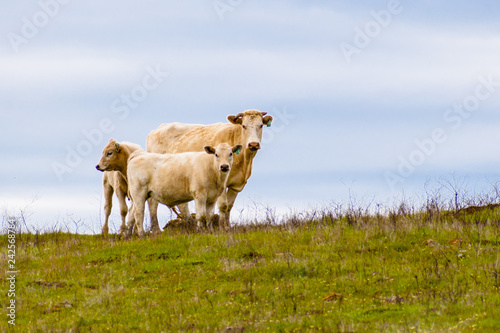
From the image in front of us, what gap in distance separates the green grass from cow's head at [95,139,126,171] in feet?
8.45

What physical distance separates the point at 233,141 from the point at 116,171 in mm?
3432

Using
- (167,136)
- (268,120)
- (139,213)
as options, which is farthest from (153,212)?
(167,136)

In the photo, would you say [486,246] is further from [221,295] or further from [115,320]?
[115,320]

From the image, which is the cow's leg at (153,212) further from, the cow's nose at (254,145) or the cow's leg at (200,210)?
the cow's nose at (254,145)

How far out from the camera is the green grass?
990 cm

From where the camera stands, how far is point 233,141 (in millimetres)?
20188

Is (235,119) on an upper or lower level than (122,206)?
upper

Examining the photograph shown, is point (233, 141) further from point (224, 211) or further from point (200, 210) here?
point (200, 210)

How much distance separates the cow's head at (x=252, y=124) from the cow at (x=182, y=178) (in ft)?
5.10

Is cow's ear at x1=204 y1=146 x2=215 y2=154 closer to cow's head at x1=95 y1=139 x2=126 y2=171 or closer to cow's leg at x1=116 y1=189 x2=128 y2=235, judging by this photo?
cow's head at x1=95 y1=139 x2=126 y2=171

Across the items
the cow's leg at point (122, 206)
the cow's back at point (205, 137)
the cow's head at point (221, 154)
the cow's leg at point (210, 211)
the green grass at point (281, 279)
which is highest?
Result: the cow's back at point (205, 137)

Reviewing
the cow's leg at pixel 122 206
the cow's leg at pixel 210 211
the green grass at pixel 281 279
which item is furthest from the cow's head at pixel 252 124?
the cow's leg at pixel 122 206

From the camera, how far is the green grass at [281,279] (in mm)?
9898

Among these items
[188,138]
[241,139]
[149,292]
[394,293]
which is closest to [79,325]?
[149,292]
